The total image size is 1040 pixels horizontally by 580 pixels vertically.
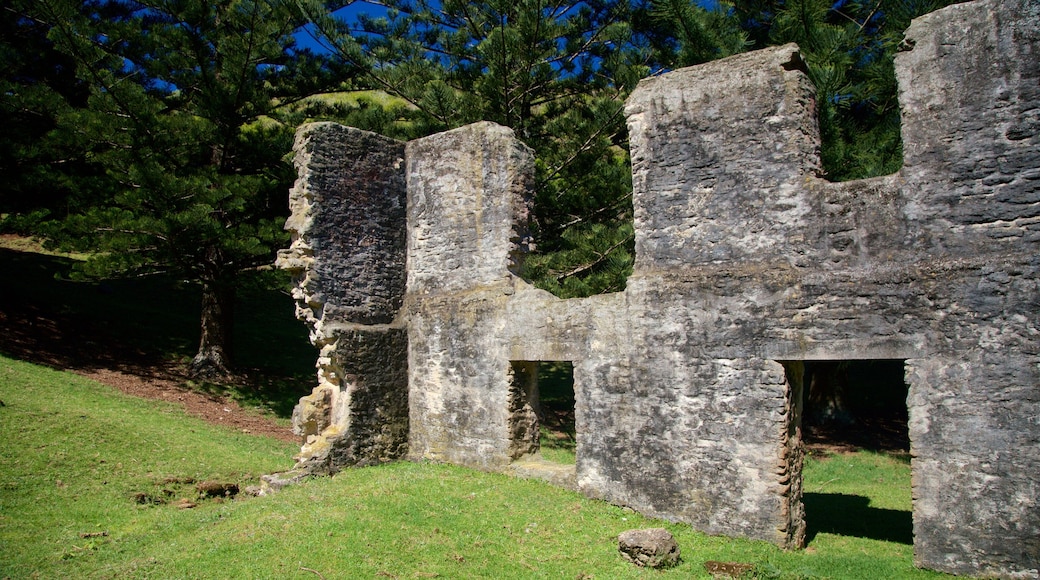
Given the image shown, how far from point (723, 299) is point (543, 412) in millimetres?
8480

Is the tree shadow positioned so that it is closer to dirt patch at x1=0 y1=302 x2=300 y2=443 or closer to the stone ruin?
the stone ruin

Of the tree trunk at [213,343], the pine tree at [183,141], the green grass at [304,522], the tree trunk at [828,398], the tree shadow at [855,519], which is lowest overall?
the tree shadow at [855,519]

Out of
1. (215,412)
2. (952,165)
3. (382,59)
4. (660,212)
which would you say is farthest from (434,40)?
(952,165)

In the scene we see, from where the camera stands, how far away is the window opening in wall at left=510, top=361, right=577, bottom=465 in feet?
27.2

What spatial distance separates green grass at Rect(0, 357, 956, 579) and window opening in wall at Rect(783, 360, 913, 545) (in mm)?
98

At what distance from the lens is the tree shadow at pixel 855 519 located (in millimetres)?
7214

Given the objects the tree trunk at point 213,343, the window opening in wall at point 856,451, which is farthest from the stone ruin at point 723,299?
the tree trunk at point 213,343

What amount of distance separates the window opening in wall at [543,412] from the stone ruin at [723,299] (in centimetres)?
5

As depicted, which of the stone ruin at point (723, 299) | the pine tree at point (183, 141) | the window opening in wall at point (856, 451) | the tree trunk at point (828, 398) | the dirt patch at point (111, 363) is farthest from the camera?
the tree trunk at point (828, 398)

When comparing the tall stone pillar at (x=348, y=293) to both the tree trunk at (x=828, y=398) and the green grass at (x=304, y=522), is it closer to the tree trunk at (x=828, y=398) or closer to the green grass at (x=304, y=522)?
the green grass at (x=304, y=522)

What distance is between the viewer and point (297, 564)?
18.7 ft

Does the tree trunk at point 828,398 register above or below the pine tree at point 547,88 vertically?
below

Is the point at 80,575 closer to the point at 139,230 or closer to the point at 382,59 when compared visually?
the point at 139,230

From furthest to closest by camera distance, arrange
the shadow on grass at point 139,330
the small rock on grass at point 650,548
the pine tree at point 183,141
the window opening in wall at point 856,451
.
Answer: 1. the shadow on grass at point 139,330
2. the pine tree at point 183,141
3. the window opening in wall at point 856,451
4. the small rock on grass at point 650,548
